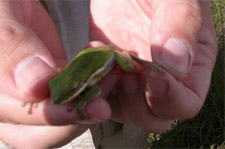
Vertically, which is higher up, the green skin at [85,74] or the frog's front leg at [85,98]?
the green skin at [85,74]

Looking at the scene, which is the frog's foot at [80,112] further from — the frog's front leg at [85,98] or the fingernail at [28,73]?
the fingernail at [28,73]

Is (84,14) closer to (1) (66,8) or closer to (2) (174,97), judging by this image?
(1) (66,8)

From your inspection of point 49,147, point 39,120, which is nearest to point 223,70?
point 49,147

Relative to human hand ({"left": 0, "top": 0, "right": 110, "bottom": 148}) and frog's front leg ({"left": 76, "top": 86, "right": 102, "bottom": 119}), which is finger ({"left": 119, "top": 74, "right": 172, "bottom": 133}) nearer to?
frog's front leg ({"left": 76, "top": 86, "right": 102, "bottom": 119})

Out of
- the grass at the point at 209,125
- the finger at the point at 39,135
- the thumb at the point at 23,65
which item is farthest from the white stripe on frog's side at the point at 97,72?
the grass at the point at 209,125

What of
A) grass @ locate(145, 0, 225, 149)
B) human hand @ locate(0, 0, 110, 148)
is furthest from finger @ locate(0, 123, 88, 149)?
grass @ locate(145, 0, 225, 149)

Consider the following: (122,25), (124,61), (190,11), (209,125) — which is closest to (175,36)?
(190,11)
